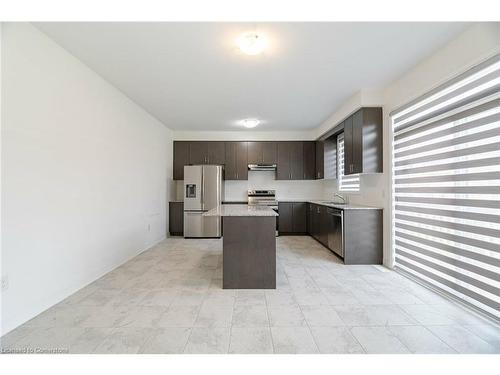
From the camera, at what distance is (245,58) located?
8.75 ft

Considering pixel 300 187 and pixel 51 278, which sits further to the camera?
pixel 300 187

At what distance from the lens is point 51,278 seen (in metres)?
2.34

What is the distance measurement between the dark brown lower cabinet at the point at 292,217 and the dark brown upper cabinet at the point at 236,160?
130cm

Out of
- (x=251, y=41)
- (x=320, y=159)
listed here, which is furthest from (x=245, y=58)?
(x=320, y=159)

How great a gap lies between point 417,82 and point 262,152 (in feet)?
12.2

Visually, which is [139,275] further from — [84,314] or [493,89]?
[493,89]

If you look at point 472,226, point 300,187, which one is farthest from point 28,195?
point 300,187

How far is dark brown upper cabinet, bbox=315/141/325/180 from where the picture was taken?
18.5 ft

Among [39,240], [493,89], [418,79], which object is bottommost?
[39,240]

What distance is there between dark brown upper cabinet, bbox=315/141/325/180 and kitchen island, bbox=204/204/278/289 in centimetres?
332

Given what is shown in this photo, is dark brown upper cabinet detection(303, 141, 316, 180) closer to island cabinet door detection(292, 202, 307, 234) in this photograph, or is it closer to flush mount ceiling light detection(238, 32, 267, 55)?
island cabinet door detection(292, 202, 307, 234)

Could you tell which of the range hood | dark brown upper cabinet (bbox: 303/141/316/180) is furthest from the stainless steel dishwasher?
the range hood

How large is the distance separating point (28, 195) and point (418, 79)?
426cm
